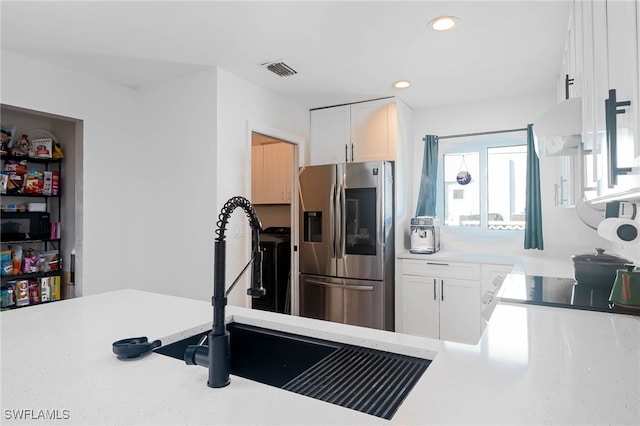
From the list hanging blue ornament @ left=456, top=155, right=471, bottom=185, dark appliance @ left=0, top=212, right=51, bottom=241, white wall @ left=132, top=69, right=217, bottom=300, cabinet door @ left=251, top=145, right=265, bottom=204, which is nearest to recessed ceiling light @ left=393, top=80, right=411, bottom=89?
hanging blue ornament @ left=456, top=155, right=471, bottom=185

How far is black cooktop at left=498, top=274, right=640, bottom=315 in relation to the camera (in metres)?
1.47

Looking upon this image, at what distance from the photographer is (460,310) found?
10.6ft

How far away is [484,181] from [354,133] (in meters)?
1.42

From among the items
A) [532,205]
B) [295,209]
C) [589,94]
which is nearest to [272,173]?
[295,209]

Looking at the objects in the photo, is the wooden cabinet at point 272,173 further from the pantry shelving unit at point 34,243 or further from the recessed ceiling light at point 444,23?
the recessed ceiling light at point 444,23

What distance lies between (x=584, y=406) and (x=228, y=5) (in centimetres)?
219

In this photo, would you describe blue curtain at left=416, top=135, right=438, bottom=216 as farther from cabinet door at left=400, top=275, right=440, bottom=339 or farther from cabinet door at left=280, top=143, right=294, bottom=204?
cabinet door at left=280, top=143, right=294, bottom=204

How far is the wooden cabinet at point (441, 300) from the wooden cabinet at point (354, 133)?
1.13 metres

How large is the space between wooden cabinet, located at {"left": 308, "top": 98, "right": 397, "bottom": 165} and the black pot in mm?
1955

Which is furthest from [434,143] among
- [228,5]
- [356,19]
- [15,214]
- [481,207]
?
[15,214]

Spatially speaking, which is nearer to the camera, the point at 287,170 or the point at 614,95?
the point at 614,95

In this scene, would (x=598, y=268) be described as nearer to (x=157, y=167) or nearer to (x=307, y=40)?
(x=307, y=40)

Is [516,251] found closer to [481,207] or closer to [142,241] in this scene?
[481,207]

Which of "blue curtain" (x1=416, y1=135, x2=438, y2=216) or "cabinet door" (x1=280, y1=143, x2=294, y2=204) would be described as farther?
"cabinet door" (x1=280, y1=143, x2=294, y2=204)
